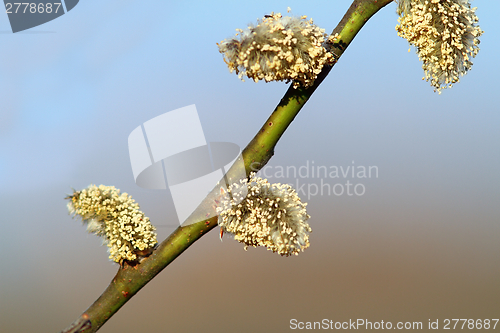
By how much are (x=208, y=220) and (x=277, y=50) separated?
450 millimetres

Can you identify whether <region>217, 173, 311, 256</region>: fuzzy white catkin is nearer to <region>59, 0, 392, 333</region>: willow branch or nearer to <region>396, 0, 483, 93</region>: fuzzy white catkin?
<region>59, 0, 392, 333</region>: willow branch

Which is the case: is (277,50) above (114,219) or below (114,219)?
above

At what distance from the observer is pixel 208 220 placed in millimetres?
1060

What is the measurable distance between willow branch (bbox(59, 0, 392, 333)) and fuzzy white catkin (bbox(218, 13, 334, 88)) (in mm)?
72

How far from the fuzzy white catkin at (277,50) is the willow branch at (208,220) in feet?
0.24

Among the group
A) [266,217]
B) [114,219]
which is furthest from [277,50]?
[114,219]

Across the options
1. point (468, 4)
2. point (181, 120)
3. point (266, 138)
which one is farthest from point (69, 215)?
point (468, 4)

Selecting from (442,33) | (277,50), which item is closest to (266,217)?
(277,50)

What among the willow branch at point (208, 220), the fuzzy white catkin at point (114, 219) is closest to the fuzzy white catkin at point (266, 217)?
the willow branch at point (208, 220)

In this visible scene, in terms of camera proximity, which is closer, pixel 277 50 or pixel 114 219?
pixel 277 50

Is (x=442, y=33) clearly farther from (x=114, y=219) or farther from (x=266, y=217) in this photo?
(x=114, y=219)

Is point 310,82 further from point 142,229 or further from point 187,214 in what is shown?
point 142,229

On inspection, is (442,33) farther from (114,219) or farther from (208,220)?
(114,219)

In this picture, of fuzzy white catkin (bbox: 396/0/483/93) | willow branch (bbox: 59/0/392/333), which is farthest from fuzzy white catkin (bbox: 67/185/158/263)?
fuzzy white catkin (bbox: 396/0/483/93)
